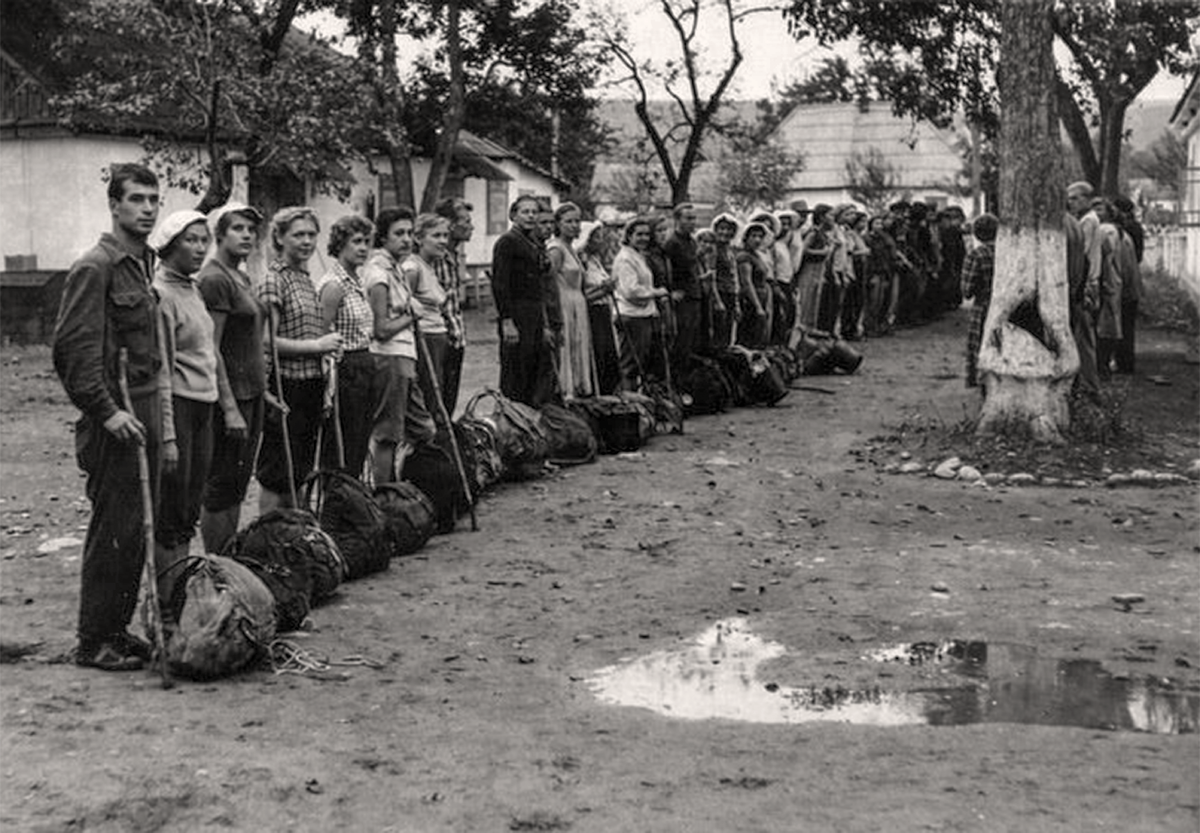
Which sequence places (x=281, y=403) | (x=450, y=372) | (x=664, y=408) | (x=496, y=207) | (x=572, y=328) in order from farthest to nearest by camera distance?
1. (x=496, y=207)
2. (x=664, y=408)
3. (x=572, y=328)
4. (x=450, y=372)
5. (x=281, y=403)

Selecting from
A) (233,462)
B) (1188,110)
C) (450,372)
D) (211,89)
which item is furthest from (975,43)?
(233,462)

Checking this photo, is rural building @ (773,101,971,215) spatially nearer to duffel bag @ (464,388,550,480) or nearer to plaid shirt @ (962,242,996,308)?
plaid shirt @ (962,242,996,308)

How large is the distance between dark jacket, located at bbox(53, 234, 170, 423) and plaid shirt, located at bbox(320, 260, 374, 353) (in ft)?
6.87

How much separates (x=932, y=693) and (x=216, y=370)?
3196mm

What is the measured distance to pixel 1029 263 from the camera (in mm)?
12320

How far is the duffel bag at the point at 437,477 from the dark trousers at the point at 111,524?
3106mm

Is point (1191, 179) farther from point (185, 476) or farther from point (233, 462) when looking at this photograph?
point (185, 476)

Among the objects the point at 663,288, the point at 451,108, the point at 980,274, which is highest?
the point at 451,108

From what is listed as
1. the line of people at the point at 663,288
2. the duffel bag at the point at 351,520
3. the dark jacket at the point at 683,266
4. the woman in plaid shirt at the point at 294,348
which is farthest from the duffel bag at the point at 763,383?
the duffel bag at the point at 351,520

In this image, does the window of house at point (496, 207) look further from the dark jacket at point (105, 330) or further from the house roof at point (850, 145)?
the dark jacket at point (105, 330)

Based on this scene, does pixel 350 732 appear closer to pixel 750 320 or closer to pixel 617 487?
pixel 617 487

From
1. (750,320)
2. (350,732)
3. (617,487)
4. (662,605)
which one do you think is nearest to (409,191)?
(750,320)

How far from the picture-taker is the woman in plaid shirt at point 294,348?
8.23 metres

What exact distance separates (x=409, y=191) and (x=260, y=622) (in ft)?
81.1
